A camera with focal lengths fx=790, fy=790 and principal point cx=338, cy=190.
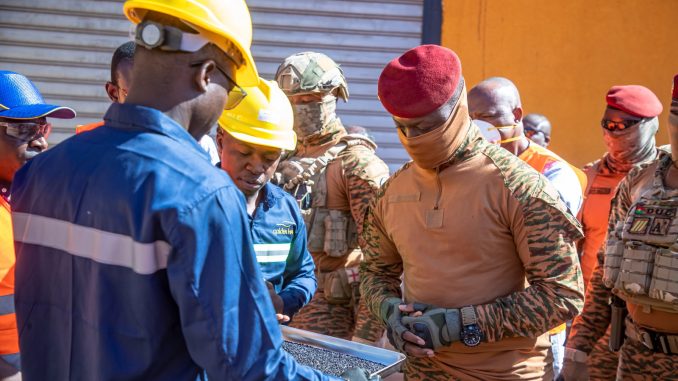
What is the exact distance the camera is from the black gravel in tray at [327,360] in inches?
101

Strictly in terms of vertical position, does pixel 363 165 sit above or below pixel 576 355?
above

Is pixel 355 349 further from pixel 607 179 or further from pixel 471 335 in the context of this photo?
pixel 607 179

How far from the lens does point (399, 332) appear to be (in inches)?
123

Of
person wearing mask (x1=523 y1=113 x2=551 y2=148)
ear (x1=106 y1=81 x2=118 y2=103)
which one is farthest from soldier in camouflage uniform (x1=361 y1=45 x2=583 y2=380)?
person wearing mask (x1=523 y1=113 x2=551 y2=148)

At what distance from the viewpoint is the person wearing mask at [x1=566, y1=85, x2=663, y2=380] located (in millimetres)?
3971

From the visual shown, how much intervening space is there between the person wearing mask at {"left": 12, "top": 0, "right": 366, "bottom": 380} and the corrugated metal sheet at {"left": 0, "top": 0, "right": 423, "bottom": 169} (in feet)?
21.5

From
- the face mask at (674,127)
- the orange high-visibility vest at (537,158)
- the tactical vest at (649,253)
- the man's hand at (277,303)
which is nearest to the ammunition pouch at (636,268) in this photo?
the tactical vest at (649,253)

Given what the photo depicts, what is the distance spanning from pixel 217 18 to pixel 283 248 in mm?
1733

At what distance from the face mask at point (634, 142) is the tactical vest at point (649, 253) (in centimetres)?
156

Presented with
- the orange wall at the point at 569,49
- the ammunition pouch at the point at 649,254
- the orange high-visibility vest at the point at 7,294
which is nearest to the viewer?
the orange high-visibility vest at the point at 7,294

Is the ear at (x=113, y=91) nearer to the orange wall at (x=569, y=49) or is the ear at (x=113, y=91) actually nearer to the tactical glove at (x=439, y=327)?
the tactical glove at (x=439, y=327)

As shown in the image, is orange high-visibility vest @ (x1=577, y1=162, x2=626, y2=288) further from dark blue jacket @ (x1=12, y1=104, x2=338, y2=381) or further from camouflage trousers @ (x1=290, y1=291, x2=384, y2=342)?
dark blue jacket @ (x1=12, y1=104, x2=338, y2=381)

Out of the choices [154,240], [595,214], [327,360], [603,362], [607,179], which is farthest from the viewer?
[607,179]

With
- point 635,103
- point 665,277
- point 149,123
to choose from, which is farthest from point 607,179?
point 149,123
